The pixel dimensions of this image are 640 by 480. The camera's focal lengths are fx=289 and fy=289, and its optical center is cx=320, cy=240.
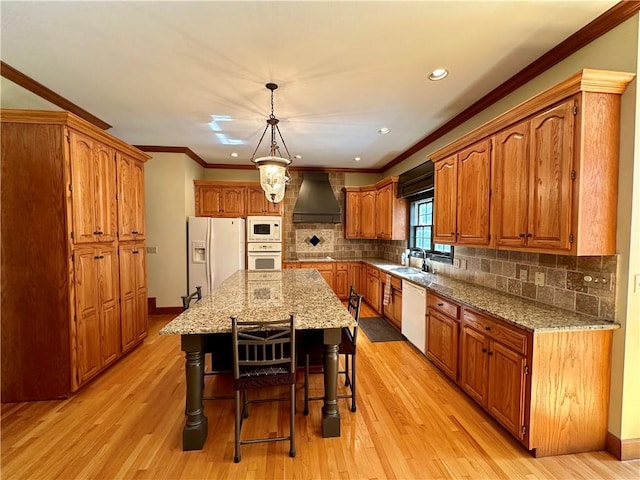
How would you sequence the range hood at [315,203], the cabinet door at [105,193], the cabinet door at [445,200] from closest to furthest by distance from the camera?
the cabinet door at [105,193]
the cabinet door at [445,200]
the range hood at [315,203]

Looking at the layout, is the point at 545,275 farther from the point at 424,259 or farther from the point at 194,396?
the point at 194,396

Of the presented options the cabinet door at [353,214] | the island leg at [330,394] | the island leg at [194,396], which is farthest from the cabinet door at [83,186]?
the cabinet door at [353,214]

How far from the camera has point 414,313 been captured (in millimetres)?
3488

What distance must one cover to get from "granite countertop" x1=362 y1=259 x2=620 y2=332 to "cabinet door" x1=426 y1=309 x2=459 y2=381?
28cm

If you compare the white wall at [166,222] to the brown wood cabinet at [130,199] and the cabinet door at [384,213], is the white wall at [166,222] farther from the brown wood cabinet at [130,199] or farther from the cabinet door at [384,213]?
the cabinet door at [384,213]

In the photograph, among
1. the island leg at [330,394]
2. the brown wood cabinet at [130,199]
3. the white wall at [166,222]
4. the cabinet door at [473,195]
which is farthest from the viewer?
the white wall at [166,222]

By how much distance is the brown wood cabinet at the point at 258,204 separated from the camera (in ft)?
18.4

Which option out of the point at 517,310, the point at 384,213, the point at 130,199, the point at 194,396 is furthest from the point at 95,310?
the point at 384,213

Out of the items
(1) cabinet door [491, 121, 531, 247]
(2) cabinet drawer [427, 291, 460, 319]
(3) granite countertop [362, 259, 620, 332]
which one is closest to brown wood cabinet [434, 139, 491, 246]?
(1) cabinet door [491, 121, 531, 247]

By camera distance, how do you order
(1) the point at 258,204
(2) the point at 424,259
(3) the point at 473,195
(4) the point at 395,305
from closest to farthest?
1. (3) the point at 473,195
2. (4) the point at 395,305
3. (2) the point at 424,259
4. (1) the point at 258,204

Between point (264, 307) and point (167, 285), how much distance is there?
3.45 meters

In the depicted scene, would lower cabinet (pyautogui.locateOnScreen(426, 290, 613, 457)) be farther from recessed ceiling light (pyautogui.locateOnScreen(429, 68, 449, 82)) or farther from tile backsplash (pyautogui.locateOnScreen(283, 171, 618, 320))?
recessed ceiling light (pyautogui.locateOnScreen(429, 68, 449, 82))

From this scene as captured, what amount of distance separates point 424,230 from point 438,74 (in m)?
2.56

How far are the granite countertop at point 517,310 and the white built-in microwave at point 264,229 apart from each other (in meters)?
2.97
